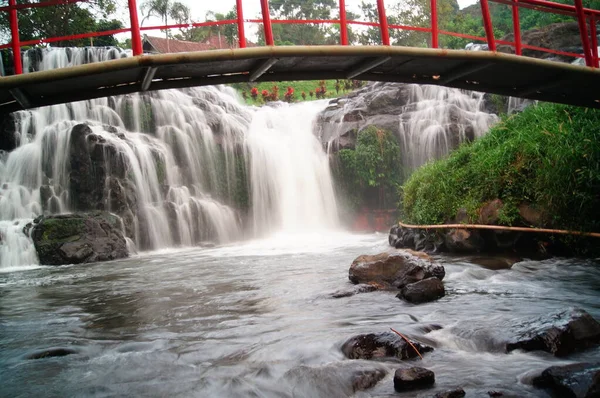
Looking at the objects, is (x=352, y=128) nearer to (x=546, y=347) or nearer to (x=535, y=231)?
(x=535, y=231)

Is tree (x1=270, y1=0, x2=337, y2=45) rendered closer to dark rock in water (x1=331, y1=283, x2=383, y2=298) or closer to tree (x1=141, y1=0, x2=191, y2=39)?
tree (x1=141, y1=0, x2=191, y2=39)

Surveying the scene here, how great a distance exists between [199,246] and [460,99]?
499 inches

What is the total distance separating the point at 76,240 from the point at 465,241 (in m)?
11.6

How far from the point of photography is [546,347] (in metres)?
5.02

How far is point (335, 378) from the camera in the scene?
4910 millimetres

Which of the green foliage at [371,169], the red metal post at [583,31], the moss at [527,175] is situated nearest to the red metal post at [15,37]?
the red metal post at [583,31]

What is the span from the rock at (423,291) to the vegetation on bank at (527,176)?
3312 millimetres

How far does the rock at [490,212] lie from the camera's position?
10.9 metres

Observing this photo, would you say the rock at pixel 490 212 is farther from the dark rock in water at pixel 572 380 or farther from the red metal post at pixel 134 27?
the red metal post at pixel 134 27

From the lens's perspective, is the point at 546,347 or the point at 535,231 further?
the point at 535,231

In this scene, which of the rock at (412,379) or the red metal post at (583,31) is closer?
the rock at (412,379)

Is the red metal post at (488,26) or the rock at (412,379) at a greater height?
the red metal post at (488,26)

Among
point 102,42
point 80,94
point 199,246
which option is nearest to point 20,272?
point 199,246

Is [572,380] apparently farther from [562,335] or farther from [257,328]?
[257,328]
